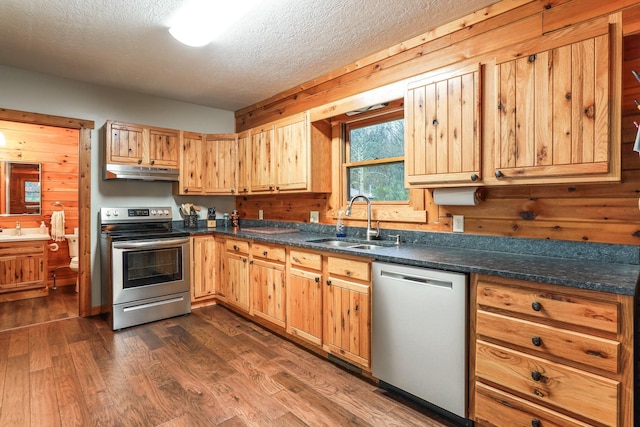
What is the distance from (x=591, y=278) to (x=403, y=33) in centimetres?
205

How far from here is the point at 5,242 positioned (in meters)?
4.11

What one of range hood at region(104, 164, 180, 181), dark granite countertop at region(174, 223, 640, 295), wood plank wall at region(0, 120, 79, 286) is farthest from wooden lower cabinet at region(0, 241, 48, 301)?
dark granite countertop at region(174, 223, 640, 295)

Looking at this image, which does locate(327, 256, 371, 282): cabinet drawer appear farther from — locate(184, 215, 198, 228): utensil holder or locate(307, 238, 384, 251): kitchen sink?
locate(184, 215, 198, 228): utensil holder

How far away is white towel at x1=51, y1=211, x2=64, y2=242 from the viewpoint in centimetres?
464

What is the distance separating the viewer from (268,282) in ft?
10.2

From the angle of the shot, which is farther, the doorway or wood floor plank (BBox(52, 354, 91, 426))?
the doorway

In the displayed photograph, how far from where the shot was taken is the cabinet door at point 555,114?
160 centimetres

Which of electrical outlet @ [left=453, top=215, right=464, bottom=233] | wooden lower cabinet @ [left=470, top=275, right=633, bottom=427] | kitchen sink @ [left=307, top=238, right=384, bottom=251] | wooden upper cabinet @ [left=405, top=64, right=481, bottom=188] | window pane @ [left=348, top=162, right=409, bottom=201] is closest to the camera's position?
wooden lower cabinet @ [left=470, top=275, right=633, bottom=427]

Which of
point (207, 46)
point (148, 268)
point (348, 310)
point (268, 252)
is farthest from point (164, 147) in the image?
point (348, 310)

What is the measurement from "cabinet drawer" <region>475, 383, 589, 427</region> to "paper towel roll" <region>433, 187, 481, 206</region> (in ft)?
3.50

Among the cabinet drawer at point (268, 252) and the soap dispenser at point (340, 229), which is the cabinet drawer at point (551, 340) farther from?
the cabinet drawer at point (268, 252)

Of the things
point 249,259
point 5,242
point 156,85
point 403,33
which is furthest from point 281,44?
point 5,242

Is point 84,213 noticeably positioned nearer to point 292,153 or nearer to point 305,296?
point 292,153

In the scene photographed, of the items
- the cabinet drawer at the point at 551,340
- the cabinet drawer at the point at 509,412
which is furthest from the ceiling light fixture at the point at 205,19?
the cabinet drawer at the point at 509,412
